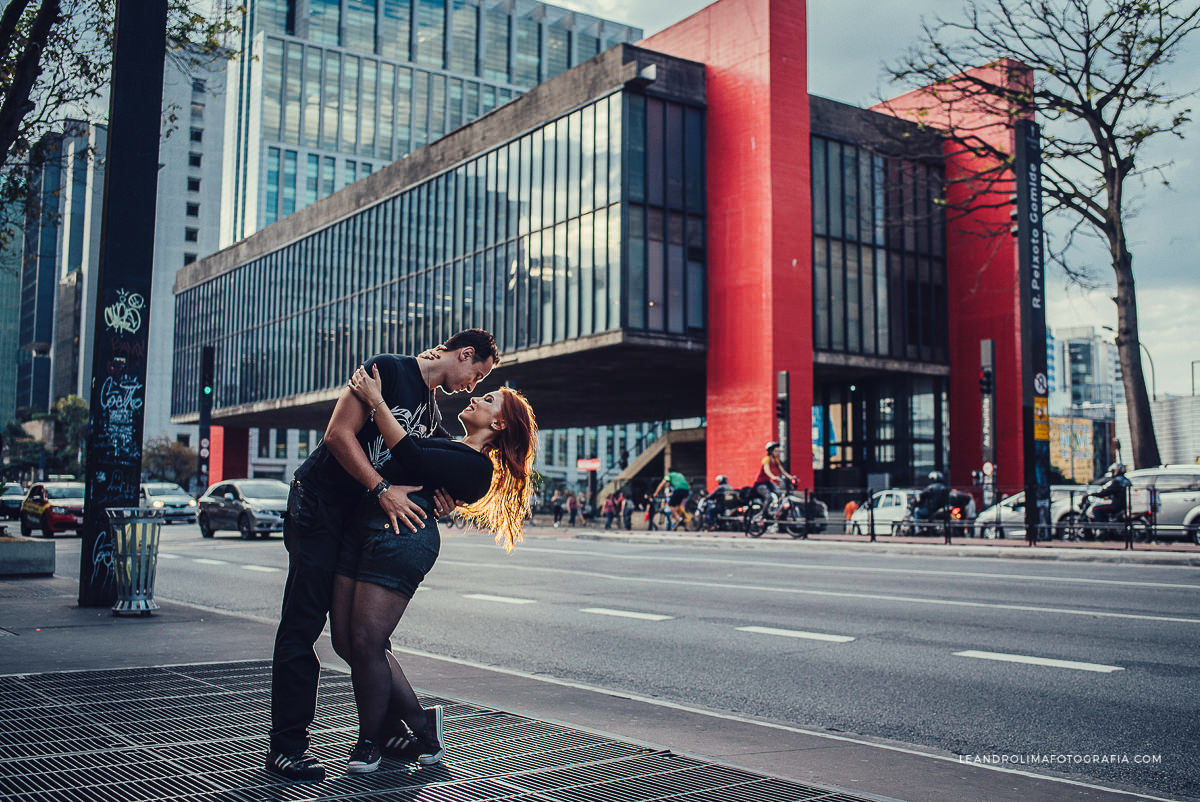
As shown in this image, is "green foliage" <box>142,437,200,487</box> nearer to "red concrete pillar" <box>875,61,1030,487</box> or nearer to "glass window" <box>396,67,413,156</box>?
"glass window" <box>396,67,413,156</box>

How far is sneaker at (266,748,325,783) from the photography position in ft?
12.4

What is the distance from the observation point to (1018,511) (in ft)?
76.7

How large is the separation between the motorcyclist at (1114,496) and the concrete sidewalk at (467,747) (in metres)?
16.0

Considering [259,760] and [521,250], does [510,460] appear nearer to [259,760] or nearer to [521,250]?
[259,760]

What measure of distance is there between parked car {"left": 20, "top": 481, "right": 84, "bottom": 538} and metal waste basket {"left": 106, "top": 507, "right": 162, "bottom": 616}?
60.6 ft

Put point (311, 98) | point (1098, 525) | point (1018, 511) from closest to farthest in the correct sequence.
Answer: point (1098, 525) < point (1018, 511) < point (311, 98)

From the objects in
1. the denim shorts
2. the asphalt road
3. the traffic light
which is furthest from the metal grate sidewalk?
the traffic light

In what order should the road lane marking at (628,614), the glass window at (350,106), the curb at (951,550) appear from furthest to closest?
1. the glass window at (350,106)
2. the curb at (951,550)
3. the road lane marking at (628,614)

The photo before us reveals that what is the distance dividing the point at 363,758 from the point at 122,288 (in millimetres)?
6869

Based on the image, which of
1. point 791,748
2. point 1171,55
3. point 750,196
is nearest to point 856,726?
point 791,748

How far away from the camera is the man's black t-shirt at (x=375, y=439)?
12.9ft

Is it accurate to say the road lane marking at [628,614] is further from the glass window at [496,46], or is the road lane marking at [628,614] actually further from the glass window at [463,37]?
the glass window at [496,46]

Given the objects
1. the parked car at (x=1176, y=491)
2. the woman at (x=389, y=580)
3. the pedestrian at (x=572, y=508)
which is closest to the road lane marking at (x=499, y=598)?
the woman at (x=389, y=580)

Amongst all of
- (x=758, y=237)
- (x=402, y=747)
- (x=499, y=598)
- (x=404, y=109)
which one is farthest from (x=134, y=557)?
(x=404, y=109)
